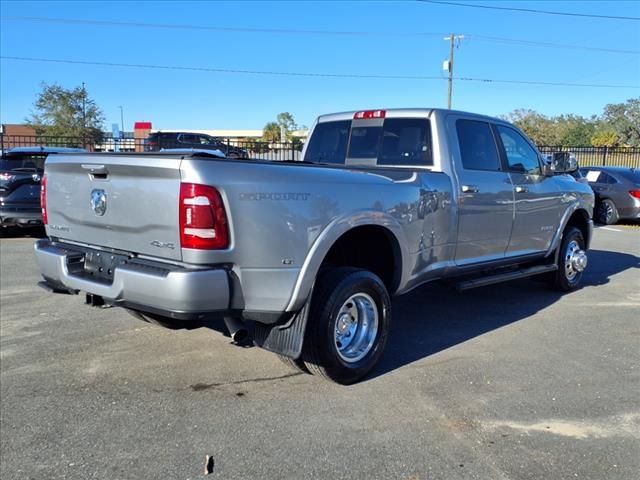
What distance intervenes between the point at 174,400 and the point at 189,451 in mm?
741

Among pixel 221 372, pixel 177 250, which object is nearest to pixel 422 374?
pixel 221 372

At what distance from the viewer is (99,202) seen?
387 cm

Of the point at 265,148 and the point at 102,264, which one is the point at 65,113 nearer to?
the point at 265,148

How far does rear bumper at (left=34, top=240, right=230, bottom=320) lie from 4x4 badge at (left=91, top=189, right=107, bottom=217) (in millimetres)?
438

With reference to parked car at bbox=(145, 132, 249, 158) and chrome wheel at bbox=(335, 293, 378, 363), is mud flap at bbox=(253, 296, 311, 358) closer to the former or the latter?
chrome wheel at bbox=(335, 293, 378, 363)

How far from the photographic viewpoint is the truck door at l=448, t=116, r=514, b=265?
5.23 metres

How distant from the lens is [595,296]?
23.3 ft

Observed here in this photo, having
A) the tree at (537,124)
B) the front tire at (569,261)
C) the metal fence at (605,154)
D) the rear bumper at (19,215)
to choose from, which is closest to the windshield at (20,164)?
the rear bumper at (19,215)

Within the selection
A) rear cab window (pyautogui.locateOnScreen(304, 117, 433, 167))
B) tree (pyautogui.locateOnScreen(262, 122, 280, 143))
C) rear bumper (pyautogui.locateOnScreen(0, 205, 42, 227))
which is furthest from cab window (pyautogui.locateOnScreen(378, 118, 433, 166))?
tree (pyautogui.locateOnScreen(262, 122, 280, 143))

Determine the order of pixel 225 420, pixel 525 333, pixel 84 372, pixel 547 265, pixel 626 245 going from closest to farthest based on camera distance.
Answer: pixel 225 420 → pixel 84 372 → pixel 525 333 → pixel 547 265 → pixel 626 245

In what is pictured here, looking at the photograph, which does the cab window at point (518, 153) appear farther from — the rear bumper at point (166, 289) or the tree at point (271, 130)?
the tree at point (271, 130)

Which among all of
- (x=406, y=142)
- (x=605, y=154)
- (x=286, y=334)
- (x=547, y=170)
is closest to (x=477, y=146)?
(x=406, y=142)

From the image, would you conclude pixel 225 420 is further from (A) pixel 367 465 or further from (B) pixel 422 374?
(B) pixel 422 374

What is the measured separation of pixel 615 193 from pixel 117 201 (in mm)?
14231
